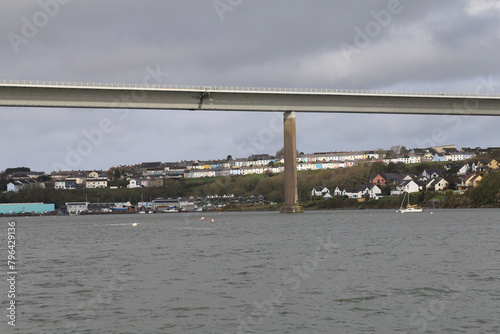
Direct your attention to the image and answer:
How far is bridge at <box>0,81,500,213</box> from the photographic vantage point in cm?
8669

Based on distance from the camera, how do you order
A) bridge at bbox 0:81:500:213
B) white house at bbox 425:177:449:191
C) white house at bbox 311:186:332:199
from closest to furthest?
bridge at bbox 0:81:500:213 → white house at bbox 425:177:449:191 → white house at bbox 311:186:332:199

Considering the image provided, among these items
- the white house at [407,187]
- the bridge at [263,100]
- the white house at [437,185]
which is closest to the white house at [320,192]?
the white house at [407,187]

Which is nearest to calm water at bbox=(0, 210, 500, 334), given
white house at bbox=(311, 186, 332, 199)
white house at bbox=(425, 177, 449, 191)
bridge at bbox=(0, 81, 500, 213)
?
bridge at bbox=(0, 81, 500, 213)

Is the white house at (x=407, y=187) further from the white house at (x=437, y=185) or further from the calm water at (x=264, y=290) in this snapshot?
the calm water at (x=264, y=290)

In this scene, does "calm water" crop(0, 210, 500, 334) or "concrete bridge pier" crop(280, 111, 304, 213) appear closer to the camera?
"calm water" crop(0, 210, 500, 334)

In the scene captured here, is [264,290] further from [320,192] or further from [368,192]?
[320,192]

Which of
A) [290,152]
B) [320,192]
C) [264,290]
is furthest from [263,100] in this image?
[320,192]

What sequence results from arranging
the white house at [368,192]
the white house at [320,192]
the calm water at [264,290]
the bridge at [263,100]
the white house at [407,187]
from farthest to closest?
the white house at [320,192] < the white house at [368,192] < the white house at [407,187] < the bridge at [263,100] < the calm water at [264,290]

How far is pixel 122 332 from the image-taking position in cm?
1859

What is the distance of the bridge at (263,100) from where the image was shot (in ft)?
284

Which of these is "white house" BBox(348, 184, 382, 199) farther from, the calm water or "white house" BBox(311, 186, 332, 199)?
the calm water

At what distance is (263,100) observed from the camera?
3888 inches

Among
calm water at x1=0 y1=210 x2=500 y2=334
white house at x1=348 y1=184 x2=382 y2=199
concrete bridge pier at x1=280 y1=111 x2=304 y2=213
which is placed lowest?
calm water at x1=0 y1=210 x2=500 y2=334

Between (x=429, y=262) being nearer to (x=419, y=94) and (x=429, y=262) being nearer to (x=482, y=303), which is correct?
(x=482, y=303)
